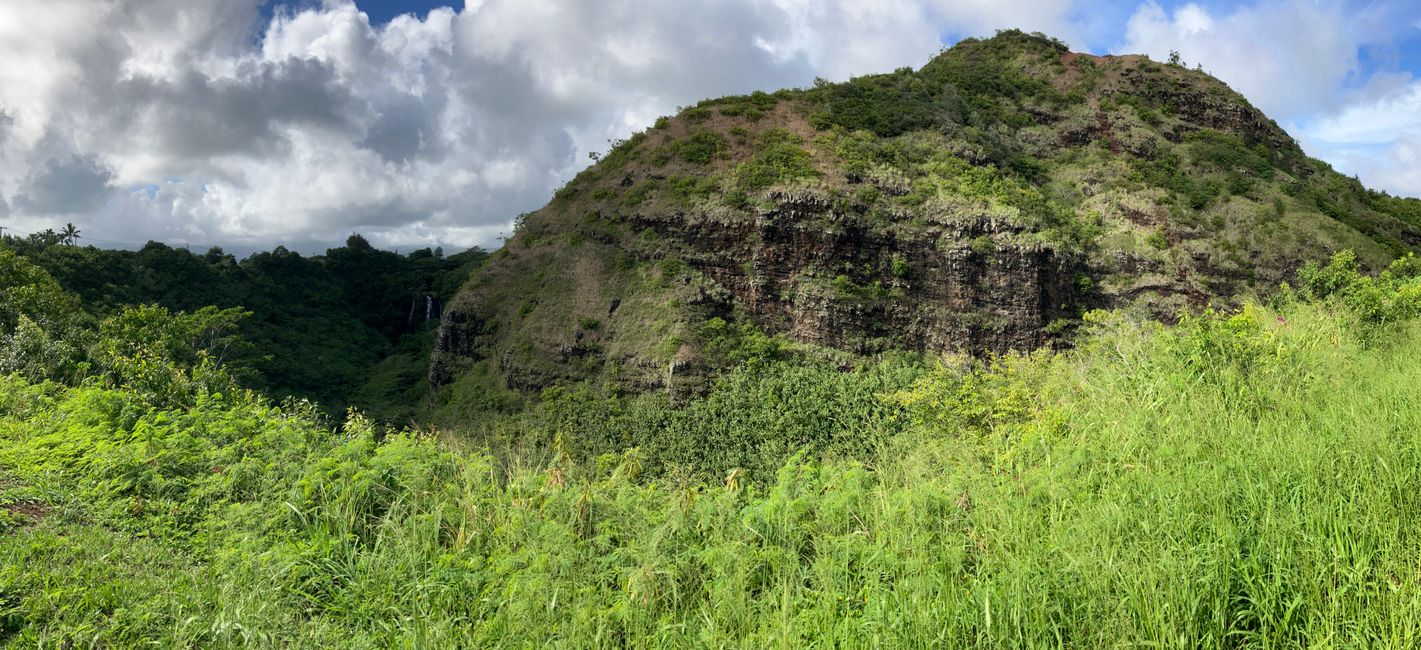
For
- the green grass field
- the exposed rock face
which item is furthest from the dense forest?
the exposed rock face

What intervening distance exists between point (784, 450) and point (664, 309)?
28.4 ft

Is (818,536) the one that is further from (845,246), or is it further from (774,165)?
(774,165)

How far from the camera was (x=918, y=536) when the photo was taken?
12.8ft

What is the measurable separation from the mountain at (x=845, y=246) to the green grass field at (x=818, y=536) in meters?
19.8

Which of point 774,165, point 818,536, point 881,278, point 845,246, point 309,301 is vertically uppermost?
point 774,165

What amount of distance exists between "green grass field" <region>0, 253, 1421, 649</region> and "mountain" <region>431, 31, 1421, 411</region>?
778 inches

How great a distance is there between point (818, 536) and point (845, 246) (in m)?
25.1

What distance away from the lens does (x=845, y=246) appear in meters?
28.5

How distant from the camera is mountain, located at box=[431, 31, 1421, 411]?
2777cm

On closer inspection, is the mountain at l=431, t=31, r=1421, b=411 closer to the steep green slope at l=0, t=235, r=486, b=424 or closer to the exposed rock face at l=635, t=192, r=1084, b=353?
the exposed rock face at l=635, t=192, r=1084, b=353

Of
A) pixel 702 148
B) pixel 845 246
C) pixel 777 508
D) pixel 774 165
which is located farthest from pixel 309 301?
pixel 777 508

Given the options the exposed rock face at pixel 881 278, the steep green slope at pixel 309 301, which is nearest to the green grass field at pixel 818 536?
the exposed rock face at pixel 881 278

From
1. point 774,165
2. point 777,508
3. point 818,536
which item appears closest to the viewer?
point 818,536

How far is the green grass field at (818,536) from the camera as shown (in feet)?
9.62
